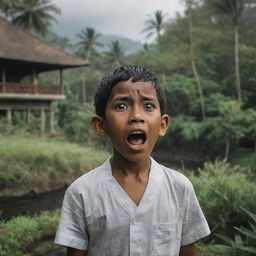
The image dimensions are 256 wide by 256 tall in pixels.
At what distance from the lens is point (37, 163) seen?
10.9 meters

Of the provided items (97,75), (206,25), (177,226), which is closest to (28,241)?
(177,226)

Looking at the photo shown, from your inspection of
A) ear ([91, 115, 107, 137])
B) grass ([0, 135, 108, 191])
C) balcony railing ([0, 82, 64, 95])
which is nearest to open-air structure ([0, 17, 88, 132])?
balcony railing ([0, 82, 64, 95])

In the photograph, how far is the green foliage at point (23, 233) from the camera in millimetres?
5434

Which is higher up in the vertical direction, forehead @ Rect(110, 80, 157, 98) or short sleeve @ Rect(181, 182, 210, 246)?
forehead @ Rect(110, 80, 157, 98)

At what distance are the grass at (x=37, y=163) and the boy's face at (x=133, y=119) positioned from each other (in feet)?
30.8

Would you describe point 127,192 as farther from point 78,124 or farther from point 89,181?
point 78,124

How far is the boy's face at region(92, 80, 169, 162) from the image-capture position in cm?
122

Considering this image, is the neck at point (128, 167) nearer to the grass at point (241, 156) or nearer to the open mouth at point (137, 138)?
the open mouth at point (137, 138)

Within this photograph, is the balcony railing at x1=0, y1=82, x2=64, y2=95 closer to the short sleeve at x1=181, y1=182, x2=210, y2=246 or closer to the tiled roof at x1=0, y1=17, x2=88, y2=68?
the tiled roof at x1=0, y1=17, x2=88, y2=68

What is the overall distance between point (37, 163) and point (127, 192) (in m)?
10.1

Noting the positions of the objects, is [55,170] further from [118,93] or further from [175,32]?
[175,32]

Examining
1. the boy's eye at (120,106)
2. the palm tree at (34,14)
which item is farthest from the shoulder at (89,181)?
the palm tree at (34,14)

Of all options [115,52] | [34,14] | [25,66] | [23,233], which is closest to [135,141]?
[23,233]

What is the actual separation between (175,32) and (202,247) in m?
23.4
